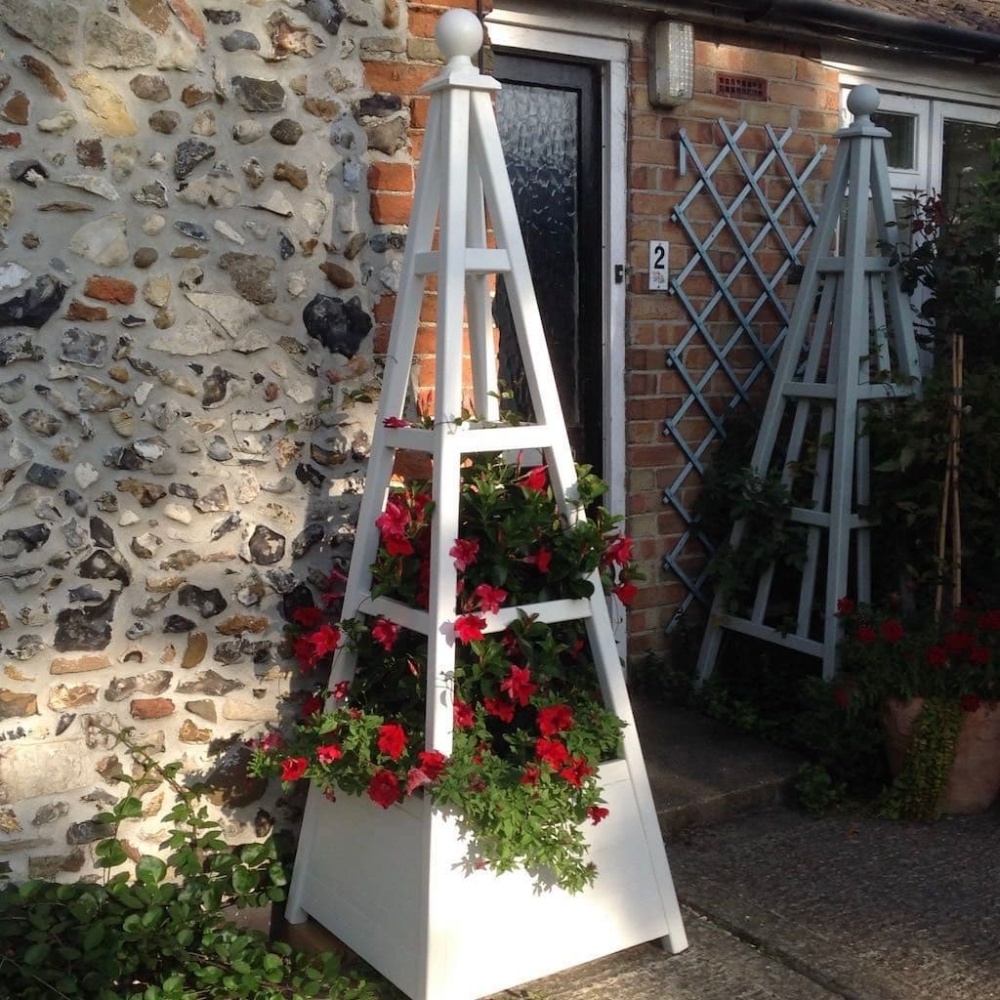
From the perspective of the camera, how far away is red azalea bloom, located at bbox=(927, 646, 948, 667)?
391 centimetres

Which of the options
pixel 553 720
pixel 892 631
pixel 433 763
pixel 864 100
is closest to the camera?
pixel 433 763

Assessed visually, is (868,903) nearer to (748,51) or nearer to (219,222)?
(219,222)

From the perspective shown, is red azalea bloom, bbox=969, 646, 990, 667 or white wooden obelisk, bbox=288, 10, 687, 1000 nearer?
white wooden obelisk, bbox=288, 10, 687, 1000

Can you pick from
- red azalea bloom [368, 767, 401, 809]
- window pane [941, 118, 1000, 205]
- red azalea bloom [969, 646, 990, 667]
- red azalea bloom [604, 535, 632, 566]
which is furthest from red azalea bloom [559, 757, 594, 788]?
window pane [941, 118, 1000, 205]

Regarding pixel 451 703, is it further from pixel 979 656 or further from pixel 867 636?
pixel 979 656

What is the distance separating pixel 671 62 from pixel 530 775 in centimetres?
289

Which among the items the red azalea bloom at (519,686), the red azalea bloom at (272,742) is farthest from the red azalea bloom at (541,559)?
the red azalea bloom at (272,742)

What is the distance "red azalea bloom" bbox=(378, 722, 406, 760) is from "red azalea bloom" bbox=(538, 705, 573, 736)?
0.33 meters

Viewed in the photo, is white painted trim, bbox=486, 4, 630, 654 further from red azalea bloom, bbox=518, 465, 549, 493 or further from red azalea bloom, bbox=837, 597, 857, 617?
red azalea bloom, bbox=518, 465, 549, 493

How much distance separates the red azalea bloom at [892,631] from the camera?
4004 millimetres

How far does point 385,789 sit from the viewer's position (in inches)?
109

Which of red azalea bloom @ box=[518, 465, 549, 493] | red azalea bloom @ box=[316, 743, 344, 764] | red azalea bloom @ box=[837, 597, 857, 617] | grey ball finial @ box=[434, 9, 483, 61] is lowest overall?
red azalea bloom @ box=[316, 743, 344, 764]

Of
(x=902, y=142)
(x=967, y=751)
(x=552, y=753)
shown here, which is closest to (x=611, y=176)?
(x=902, y=142)

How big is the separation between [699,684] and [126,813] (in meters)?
2.41
